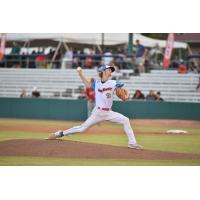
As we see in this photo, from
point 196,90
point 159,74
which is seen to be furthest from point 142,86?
point 196,90

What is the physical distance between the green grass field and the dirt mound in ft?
0.41

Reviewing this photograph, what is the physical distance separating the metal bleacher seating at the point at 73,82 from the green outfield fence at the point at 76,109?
0.17 m

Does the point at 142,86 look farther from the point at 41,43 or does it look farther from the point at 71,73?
the point at 41,43

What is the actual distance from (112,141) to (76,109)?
2.37 m

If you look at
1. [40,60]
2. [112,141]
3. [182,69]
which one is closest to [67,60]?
[40,60]

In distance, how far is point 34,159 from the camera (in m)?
12.9

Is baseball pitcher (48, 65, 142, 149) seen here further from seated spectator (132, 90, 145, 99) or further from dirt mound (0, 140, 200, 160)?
seated spectator (132, 90, 145, 99)

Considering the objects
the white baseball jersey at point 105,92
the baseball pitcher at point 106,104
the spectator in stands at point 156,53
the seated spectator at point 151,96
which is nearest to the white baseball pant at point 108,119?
the baseball pitcher at point 106,104

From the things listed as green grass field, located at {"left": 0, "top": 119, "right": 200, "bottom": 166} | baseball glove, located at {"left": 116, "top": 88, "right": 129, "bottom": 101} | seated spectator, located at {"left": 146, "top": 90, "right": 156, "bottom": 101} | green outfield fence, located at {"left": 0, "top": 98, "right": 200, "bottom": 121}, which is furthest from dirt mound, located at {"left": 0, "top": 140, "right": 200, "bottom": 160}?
seated spectator, located at {"left": 146, "top": 90, "right": 156, "bottom": 101}

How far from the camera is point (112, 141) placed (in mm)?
14312

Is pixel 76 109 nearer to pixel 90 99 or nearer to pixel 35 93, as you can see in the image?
pixel 90 99

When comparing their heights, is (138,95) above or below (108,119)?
above

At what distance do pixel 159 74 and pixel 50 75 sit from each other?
243 cm
